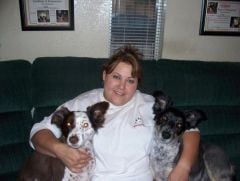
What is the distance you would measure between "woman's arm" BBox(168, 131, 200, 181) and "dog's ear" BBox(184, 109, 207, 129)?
0.17 ft

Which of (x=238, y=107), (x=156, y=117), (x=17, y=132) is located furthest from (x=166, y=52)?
(x=17, y=132)

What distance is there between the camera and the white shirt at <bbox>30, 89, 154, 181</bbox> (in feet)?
5.11

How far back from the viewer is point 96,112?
1.54m

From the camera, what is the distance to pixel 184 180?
159cm

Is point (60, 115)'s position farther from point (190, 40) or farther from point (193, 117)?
point (190, 40)

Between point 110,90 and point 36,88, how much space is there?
2.02 feet

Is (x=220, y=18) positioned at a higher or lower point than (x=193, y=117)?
higher

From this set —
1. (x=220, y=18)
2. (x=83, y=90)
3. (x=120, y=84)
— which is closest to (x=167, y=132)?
(x=120, y=84)

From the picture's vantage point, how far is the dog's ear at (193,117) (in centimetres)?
169

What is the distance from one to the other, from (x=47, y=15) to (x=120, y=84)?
1006 millimetres

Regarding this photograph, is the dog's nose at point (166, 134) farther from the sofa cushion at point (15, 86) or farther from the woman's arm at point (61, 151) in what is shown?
the sofa cushion at point (15, 86)

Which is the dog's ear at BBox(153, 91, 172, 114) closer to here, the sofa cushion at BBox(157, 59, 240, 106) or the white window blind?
the sofa cushion at BBox(157, 59, 240, 106)

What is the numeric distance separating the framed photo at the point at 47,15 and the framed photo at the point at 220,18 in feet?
3.80

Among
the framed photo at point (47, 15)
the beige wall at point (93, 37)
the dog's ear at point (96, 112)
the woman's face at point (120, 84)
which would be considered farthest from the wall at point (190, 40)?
the dog's ear at point (96, 112)
